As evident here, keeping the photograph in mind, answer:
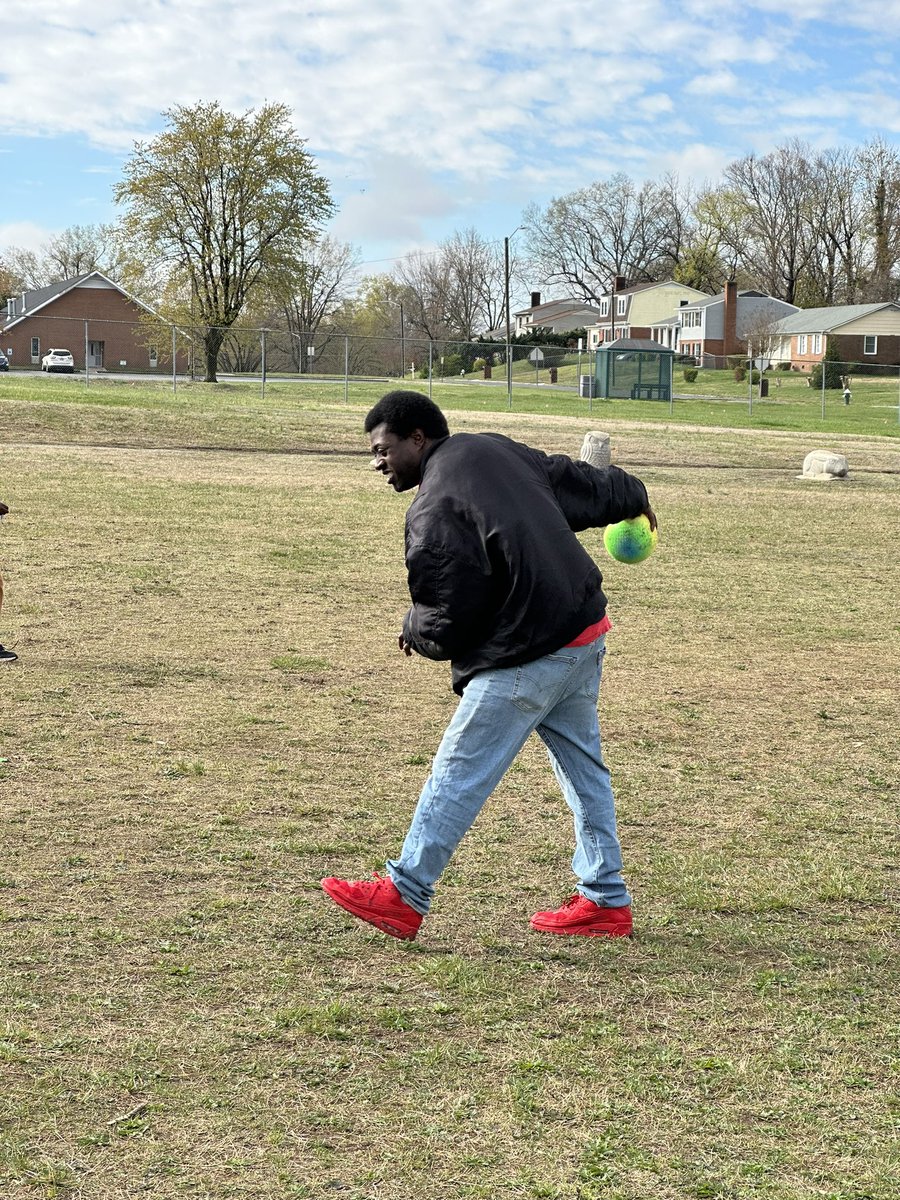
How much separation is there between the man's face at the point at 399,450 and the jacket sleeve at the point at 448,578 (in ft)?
0.76

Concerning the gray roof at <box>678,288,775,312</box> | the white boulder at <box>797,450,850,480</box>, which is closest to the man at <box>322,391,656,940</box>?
the white boulder at <box>797,450,850,480</box>

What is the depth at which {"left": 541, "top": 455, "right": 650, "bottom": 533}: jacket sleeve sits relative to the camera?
4.42 metres

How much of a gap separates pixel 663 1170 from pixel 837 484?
20.6 m

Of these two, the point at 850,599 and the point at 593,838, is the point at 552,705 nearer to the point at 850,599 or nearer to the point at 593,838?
the point at 593,838

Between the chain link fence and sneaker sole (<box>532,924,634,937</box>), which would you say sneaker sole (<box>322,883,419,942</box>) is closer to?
sneaker sole (<box>532,924,634,937</box>)

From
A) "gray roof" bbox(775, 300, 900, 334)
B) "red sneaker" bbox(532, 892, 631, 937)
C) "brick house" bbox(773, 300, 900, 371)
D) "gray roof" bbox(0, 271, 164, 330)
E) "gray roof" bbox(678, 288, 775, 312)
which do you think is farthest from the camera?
"gray roof" bbox(678, 288, 775, 312)

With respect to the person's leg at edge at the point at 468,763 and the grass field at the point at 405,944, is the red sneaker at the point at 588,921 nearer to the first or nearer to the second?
the grass field at the point at 405,944

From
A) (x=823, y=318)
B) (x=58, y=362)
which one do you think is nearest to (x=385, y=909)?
(x=58, y=362)

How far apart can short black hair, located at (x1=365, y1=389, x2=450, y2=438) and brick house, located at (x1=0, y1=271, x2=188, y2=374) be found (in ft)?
184

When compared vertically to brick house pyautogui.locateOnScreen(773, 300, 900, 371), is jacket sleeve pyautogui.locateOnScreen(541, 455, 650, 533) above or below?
below

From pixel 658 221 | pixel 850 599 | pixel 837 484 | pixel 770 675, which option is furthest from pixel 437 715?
pixel 658 221

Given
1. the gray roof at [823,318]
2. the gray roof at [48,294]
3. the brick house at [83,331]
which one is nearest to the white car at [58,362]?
the brick house at [83,331]

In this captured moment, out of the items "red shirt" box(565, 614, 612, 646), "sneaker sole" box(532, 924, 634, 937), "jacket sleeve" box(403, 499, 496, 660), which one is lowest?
"sneaker sole" box(532, 924, 634, 937)

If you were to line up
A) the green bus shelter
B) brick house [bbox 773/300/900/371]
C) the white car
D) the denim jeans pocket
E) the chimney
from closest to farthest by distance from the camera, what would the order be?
the denim jeans pocket < the green bus shelter < the white car < brick house [bbox 773/300/900/371] < the chimney
